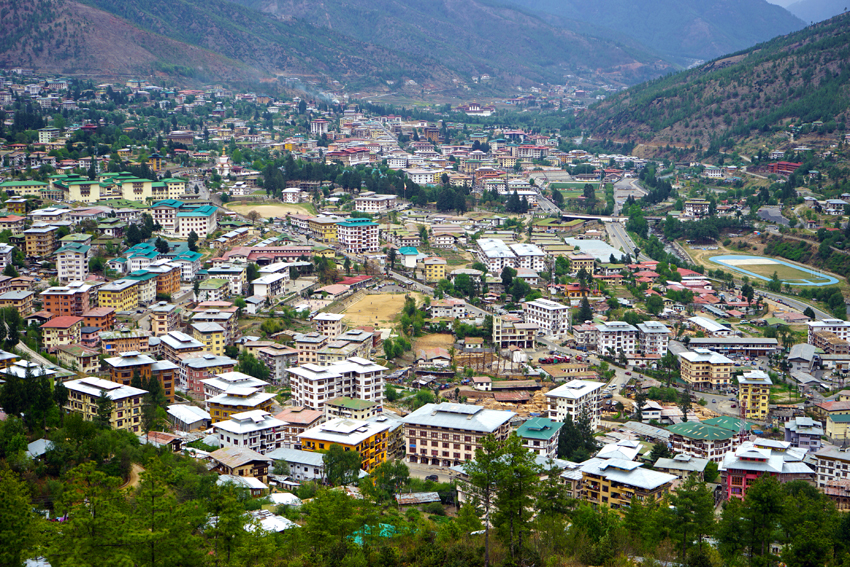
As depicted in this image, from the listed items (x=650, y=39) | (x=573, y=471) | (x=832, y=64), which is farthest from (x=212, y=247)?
(x=650, y=39)

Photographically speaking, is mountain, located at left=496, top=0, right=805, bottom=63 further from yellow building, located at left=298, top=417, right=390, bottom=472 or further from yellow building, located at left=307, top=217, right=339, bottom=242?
yellow building, located at left=298, top=417, right=390, bottom=472

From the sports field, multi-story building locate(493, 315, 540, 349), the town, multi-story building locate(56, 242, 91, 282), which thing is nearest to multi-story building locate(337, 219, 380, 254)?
the town

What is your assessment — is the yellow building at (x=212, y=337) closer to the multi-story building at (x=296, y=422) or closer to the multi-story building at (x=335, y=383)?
the multi-story building at (x=335, y=383)

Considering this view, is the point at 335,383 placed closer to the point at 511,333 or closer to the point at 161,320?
the point at 161,320

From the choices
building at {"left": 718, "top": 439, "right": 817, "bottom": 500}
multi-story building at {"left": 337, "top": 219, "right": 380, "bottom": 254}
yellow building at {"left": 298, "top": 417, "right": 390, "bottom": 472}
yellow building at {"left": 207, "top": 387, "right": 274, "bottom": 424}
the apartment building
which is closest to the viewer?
building at {"left": 718, "top": 439, "right": 817, "bottom": 500}

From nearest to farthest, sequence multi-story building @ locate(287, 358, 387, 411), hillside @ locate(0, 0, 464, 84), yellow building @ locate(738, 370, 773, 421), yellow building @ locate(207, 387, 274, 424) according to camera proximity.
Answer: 1. yellow building @ locate(207, 387, 274, 424)
2. multi-story building @ locate(287, 358, 387, 411)
3. yellow building @ locate(738, 370, 773, 421)
4. hillside @ locate(0, 0, 464, 84)

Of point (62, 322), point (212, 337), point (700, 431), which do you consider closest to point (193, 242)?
point (212, 337)
